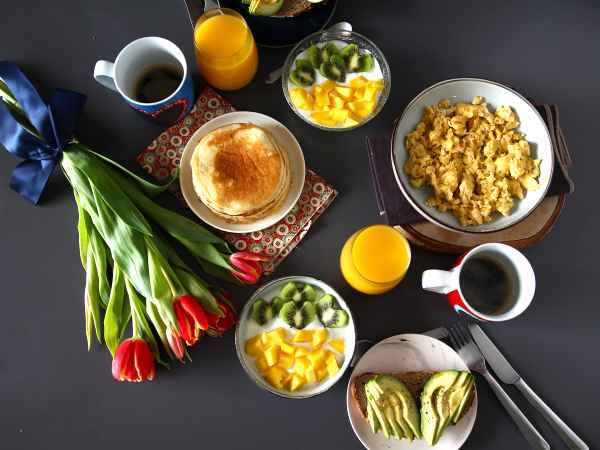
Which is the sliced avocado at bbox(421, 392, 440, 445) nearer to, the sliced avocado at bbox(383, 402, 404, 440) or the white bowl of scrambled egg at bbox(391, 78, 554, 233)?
the sliced avocado at bbox(383, 402, 404, 440)

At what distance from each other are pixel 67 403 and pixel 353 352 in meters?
0.72

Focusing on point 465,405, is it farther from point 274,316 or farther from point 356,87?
point 356,87

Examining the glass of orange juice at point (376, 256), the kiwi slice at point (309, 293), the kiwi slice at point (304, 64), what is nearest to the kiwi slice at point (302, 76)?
the kiwi slice at point (304, 64)

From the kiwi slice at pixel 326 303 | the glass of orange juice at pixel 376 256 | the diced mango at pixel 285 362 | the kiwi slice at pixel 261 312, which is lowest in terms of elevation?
the diced mango at pixel 285 362

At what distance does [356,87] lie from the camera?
133 cm

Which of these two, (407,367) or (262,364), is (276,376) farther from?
(407,367)

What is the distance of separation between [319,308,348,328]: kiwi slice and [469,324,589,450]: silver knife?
0.32 metres

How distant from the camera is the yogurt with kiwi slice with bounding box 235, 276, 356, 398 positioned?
48.1 inches

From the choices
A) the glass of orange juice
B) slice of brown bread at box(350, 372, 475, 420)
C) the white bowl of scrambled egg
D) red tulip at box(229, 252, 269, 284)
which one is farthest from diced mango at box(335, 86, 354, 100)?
slice of brown bread at box(350, 372, 475, 420)

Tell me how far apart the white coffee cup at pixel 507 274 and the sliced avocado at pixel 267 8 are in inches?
28.4

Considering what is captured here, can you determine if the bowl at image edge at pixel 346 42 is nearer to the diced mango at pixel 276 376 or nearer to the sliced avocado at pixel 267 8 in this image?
the sliced avocado at pixel 267 8

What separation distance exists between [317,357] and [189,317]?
1.01ft

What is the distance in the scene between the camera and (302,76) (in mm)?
1334

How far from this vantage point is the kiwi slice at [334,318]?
1.24 metres
